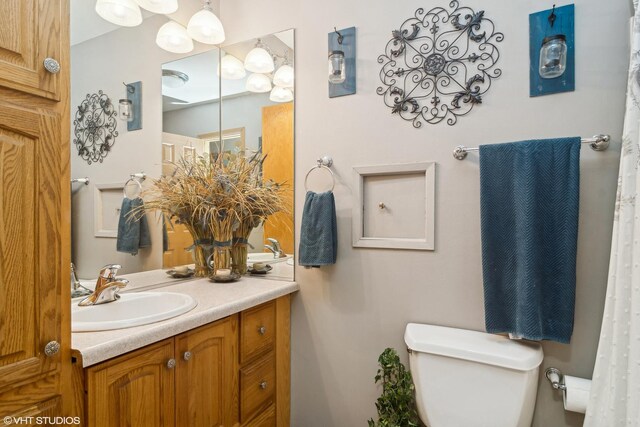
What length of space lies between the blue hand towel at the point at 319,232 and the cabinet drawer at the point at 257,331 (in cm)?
28

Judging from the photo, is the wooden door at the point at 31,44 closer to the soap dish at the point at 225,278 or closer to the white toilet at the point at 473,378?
the soap dish at the point at 225,278

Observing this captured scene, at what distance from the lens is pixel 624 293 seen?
93 centimetres

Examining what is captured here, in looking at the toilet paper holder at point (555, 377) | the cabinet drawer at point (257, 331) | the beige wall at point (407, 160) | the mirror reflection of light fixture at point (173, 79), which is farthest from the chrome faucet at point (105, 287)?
the toilet paper holder at point (555, 377)

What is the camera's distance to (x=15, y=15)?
2.23ft

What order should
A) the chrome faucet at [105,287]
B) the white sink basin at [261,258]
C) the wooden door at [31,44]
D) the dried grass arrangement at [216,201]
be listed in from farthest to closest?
1. the white sink basin at [261,258]
2. the dried grass arrangement at [216,201]
3. the chrome faucet at [105,287]
4. the wooden door at [31,44]

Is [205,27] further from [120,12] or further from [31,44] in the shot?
[31,44]

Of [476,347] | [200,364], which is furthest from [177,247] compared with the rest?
[476,347]

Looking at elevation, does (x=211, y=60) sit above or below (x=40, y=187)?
above

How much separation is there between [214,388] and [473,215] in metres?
1.16

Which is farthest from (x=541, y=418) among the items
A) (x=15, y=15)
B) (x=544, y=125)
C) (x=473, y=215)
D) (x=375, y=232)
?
(x=15, y=15)

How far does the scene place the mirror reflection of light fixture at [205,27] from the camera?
1648 millimetres

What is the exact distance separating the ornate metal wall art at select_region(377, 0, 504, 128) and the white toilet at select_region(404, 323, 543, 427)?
0.85 m

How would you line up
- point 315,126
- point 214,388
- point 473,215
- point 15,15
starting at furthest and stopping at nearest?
point 315,126, point 473,215, point 214,388, point 15,15

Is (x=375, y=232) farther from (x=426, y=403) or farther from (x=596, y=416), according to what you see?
(x=596, y=416)
